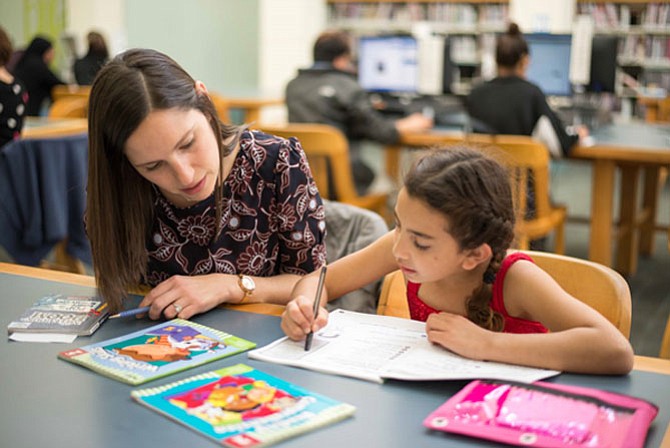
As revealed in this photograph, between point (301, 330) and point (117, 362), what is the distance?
25cm

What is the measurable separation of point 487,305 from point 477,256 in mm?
78

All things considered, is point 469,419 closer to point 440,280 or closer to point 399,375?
point 399,375

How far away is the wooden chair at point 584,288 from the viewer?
1267mm

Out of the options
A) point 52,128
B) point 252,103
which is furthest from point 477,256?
point 252,103

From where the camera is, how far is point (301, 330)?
1.15 m

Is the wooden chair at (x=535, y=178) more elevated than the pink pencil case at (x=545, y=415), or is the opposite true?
the pink pencil case at (x=545, y=415)

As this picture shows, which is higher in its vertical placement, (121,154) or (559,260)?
(121,154)

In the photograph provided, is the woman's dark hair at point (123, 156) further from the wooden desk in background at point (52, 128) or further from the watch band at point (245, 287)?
the wooden desk in background at point (52, 128)

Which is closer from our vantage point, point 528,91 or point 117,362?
point 117,362

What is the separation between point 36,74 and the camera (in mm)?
6484

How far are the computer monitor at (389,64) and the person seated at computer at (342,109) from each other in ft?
2.50

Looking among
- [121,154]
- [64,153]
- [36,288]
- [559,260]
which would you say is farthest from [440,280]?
[64,153]

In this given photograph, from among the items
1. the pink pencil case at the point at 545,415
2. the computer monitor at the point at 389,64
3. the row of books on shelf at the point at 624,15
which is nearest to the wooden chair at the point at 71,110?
the computer monitor at the point at 389,64

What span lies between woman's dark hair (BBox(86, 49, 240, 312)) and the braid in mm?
516
